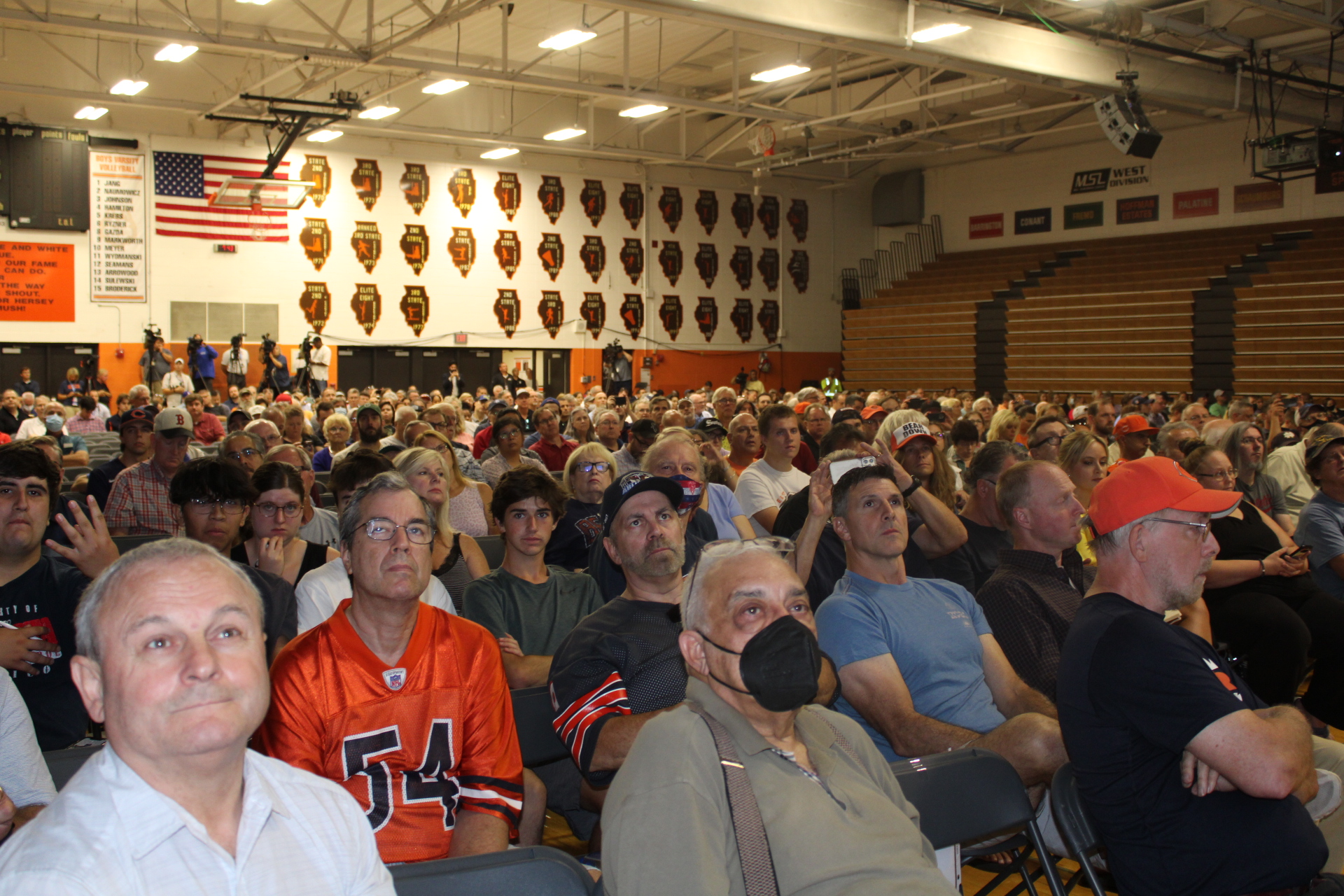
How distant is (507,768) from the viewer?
221 centimetres

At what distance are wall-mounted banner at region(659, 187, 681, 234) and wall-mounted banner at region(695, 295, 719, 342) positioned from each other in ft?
5.85

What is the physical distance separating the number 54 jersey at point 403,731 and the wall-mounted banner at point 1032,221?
23.4 meters

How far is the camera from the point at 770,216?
2488 cm

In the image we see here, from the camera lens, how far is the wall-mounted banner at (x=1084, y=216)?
2233cm

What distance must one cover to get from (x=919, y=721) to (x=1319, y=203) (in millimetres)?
20888

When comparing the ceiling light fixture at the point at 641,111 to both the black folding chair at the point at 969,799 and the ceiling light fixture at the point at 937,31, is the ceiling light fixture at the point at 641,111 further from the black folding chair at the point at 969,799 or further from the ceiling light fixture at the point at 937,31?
the black folding chair at the point at 969,799

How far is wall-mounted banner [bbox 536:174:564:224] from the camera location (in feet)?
70.8

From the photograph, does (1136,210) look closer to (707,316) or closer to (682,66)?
(707,316)

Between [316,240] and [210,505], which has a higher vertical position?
[316,240]

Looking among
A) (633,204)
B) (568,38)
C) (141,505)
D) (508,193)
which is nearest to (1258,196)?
(633,204)

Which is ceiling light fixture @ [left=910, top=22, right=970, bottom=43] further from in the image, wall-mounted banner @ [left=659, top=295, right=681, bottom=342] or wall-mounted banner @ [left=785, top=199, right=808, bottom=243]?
wall-mounted banner @ [left=785, top=199, right=808, bottom=243]

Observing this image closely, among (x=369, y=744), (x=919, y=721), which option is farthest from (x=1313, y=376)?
(x=369, y=744)

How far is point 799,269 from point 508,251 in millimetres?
7747

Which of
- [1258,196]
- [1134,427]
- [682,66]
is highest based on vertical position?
[682,66]
